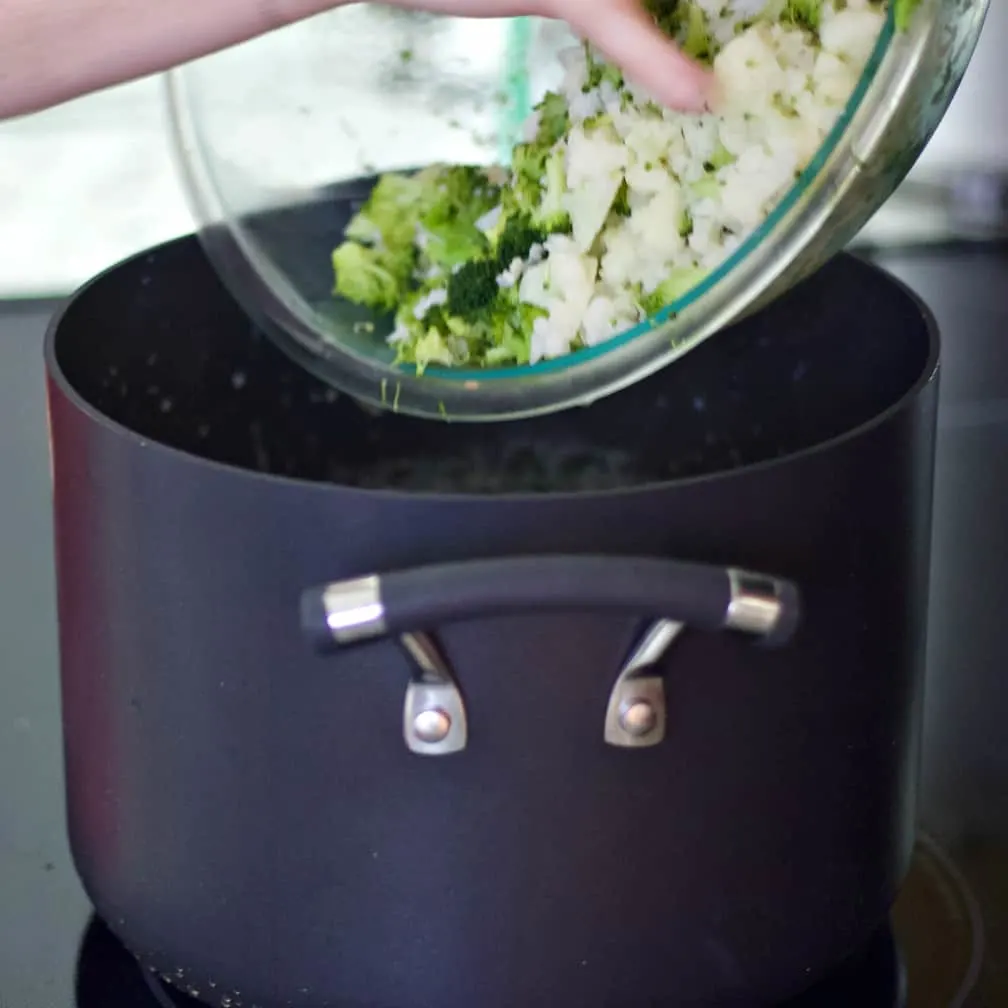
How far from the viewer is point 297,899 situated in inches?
20.2

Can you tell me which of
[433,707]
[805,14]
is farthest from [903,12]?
[433,707]

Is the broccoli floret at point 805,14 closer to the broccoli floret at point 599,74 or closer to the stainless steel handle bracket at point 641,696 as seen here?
the broccoli floret at point 599,74

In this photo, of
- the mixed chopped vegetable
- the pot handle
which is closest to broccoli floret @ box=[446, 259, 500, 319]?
the mixed chopped vegetable

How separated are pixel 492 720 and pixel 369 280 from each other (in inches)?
11.8

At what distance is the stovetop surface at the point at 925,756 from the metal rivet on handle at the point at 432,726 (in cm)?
19

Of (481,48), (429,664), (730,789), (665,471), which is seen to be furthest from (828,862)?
(481,48)

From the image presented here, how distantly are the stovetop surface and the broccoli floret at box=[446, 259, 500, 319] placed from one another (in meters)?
0.27

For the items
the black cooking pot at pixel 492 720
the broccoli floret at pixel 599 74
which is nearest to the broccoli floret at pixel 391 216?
the broccoli floret at pixel 599 74

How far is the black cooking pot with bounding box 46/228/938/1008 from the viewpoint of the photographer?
0.46 meters

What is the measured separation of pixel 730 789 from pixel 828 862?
0.19ft

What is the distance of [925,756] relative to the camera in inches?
28.0

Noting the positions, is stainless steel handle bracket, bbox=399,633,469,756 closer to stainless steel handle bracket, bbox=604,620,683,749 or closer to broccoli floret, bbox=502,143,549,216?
stainless steel handle bracket, bbox=604,620,683,749

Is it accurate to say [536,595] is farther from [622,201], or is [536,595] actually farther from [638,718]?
[622,201]

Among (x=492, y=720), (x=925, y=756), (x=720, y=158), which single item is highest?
(x=720, y=158)
